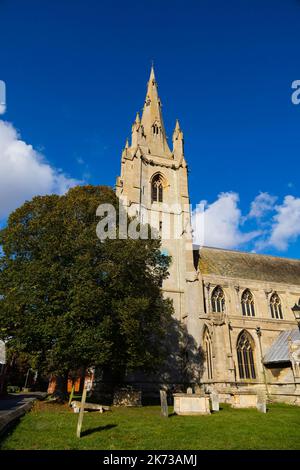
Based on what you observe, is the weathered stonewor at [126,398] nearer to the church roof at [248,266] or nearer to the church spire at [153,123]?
the church roof at [248,266]

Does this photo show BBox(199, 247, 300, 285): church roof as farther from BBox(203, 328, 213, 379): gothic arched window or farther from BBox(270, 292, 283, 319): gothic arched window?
BBox(203, 328, 213, 379): gothic arched window

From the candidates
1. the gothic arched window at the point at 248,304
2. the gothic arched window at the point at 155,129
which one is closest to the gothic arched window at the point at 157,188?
the gothic arched window at the point at 155,129

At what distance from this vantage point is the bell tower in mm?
30703

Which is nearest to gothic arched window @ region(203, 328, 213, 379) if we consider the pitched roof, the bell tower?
the bell tower

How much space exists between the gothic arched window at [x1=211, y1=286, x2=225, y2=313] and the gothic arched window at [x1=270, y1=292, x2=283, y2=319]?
19.2ft

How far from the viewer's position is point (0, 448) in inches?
316

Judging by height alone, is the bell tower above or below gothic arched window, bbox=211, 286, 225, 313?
above

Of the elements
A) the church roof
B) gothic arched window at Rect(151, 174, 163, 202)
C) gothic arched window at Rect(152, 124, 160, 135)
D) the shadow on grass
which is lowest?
the shadow on grass

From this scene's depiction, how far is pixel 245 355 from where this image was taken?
2719 centimetres

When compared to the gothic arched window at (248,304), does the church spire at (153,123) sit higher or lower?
higher

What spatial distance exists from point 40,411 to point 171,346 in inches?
591

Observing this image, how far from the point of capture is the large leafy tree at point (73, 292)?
655 inches
